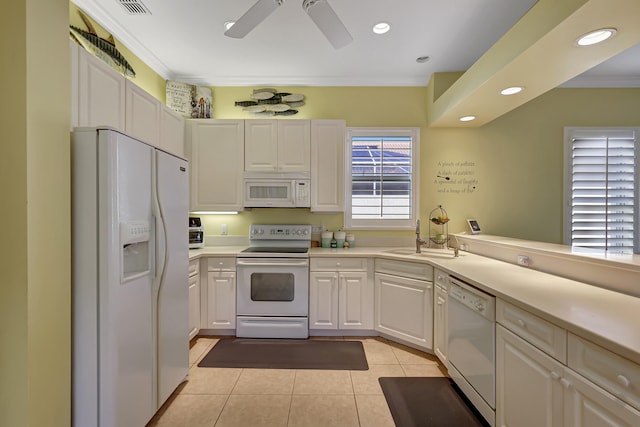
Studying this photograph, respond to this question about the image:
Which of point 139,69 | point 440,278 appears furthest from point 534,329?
point 139,69

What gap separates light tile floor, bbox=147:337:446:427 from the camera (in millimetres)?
1762

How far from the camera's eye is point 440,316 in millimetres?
2320

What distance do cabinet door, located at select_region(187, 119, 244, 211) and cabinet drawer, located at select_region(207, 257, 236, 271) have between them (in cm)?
62

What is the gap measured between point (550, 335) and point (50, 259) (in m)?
2.28

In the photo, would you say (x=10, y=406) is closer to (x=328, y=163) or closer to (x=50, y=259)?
(x=50, y=259)

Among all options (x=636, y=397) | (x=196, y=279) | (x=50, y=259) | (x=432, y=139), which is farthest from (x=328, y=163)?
(x=636, y=397)

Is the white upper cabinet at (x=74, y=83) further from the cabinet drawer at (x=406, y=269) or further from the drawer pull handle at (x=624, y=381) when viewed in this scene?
the drawer pull handle at (x=624, y=381)

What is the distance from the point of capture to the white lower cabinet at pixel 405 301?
2.48 meters

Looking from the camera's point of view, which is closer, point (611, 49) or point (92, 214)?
point (92, 214)

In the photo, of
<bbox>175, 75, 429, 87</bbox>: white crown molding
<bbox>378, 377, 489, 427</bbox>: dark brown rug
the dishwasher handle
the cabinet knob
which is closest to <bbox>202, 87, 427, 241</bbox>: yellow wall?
<bbox>175, 75, 429, 87</bbox>: white crown molding

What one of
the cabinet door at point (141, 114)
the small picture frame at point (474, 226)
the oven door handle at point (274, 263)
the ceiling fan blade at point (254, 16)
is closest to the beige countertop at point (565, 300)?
the small picture frame at point (474, 226)

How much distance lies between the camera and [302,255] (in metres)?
2.83

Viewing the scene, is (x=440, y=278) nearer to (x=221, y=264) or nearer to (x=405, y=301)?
(x=405, y=301)

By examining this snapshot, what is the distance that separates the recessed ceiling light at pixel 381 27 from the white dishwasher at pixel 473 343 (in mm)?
2152
